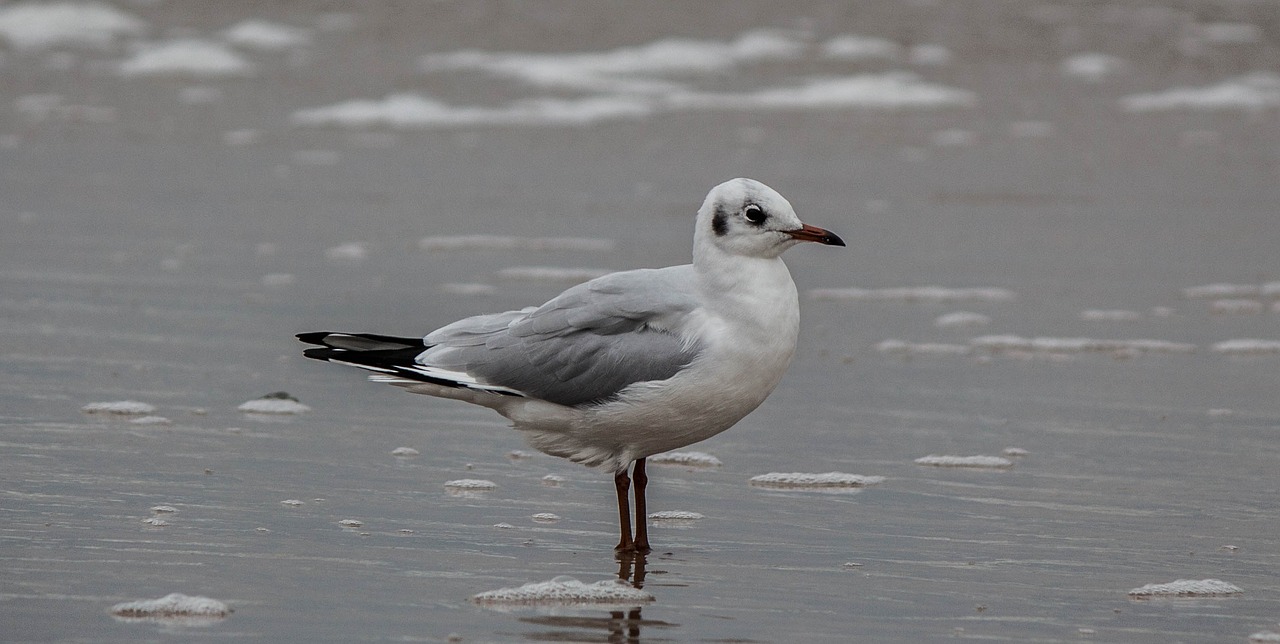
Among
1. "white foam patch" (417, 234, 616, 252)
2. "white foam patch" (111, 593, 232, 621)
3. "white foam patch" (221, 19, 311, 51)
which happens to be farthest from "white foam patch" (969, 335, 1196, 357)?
"white foam patch" (221, 19, 311, 51)

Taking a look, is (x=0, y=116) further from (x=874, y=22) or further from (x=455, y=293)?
(x=874, y=22)

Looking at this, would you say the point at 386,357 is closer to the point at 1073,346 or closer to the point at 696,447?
the point at 696,447

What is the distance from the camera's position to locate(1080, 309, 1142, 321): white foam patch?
8406mm

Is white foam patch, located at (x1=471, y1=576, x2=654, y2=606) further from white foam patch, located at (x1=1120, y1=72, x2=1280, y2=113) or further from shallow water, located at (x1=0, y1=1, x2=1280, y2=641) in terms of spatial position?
white foam patch, located at (x1=1120, y1=72, x2=1280, y2=113)

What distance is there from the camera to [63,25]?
21078 mm

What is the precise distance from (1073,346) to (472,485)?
11.5ft

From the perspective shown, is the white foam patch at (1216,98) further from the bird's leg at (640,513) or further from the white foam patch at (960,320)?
the bird's leg at (640,513)

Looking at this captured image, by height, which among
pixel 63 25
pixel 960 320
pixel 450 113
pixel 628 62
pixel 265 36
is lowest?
pixel 960 320

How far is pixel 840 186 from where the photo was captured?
12.7 meters

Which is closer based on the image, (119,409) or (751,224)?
(751,224)

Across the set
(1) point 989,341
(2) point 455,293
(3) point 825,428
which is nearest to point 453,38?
(2) point 455,293

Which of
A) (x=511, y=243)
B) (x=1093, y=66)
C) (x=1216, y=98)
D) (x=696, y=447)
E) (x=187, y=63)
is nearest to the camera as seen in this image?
(x=696, y=447)

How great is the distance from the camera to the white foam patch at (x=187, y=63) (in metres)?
18.5

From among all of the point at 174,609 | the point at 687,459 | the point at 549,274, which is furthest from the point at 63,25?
the point at 174,609
